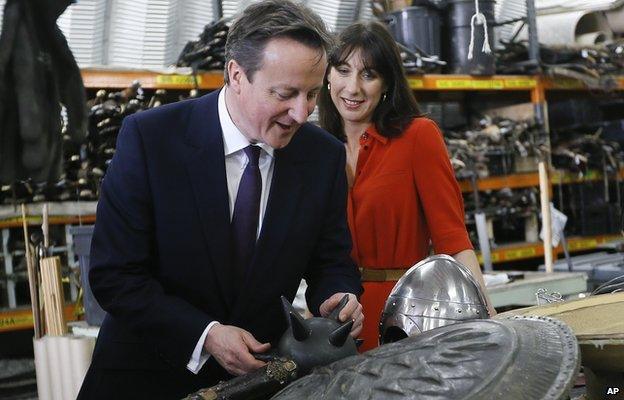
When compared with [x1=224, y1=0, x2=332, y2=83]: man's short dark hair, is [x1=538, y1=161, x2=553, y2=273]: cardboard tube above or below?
below

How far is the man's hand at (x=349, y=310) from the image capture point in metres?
1.80

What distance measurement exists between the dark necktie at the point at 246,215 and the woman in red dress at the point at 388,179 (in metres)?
0.70

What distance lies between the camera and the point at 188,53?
5184 mm

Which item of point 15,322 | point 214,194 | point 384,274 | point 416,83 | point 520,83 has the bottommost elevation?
point 15,322

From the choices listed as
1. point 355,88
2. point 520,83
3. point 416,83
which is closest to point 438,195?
point 355,88

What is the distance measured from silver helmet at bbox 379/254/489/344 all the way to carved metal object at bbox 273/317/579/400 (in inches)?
11.6

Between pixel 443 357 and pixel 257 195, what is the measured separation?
65cm

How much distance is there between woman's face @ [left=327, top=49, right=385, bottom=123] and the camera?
2611mm

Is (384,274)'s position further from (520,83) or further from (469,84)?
(520,83)

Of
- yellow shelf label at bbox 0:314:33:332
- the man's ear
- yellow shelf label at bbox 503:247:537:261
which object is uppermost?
the man's ear

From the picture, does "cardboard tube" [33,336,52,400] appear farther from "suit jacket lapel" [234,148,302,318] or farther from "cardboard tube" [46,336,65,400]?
"suit jacket lapel" [234,148,302,318]

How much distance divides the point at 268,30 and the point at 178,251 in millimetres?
451

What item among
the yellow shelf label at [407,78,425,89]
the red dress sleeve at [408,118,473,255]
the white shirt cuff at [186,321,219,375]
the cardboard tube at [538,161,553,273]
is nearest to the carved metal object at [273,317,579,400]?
the white shirt cuff at [186,321,219,375]

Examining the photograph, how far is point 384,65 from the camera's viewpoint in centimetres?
262
